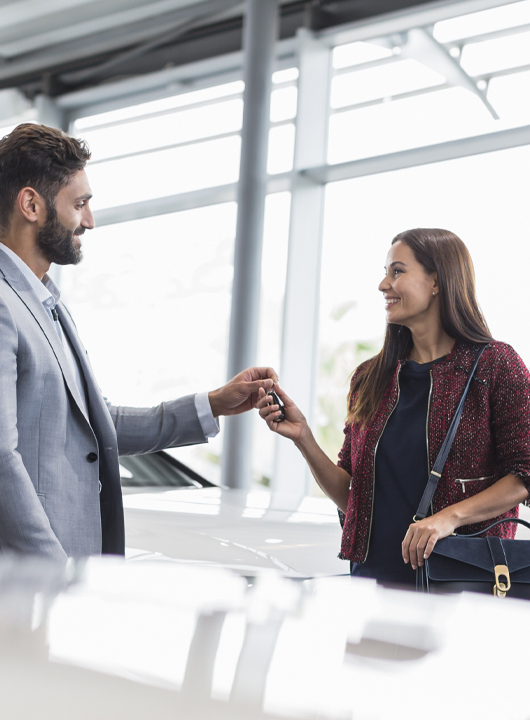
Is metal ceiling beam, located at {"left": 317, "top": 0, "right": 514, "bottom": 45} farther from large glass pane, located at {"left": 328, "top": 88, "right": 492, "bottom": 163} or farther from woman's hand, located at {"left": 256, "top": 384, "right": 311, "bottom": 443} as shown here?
woman's hand, located at {"left": 256, "top": 384, "right": 311, "bottom": 443}

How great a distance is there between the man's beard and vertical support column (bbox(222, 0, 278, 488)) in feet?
11.6

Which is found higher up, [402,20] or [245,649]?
[402,20]

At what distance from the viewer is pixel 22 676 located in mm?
287

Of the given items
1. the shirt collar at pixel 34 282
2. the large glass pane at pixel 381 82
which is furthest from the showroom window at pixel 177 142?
the shirt collar at pixel 34 282

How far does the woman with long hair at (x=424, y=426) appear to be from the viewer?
4.27ft

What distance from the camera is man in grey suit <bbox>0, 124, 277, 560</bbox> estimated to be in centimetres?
110

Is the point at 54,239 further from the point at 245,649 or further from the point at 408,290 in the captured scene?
the point at 245,649

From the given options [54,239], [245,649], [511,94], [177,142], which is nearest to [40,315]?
[54,239]

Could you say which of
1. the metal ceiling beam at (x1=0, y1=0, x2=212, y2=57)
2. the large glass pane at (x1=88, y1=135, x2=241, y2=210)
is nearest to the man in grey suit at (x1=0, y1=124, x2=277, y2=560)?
the large glass pane at (x1=88, y1=135, x2=241, y2=210)

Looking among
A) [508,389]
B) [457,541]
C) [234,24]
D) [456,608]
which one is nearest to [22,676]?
[456,608]

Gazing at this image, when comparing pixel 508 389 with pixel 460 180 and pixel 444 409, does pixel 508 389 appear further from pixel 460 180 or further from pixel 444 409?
pixel 460 180

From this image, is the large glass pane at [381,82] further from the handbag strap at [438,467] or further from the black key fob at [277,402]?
the handbag strap at [438,467]

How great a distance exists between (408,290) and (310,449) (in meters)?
0.39

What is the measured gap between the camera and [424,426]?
1.37 meters
